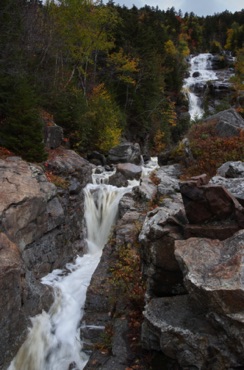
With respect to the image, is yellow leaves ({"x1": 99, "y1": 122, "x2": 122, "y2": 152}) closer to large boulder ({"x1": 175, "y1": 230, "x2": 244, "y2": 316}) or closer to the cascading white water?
the cascading white water

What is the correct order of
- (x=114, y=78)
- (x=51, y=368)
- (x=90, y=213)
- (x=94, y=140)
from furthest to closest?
(x=114, y=78)
(x=94, y=140)
(x=90, y=213)
(x=51, y=368)

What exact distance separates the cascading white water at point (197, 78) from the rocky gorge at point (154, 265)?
89.9ft

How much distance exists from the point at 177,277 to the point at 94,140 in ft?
→ 60.4

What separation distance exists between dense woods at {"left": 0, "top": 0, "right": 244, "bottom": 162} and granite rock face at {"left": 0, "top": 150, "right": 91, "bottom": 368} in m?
Result: 1.81

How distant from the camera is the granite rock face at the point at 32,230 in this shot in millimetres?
8047

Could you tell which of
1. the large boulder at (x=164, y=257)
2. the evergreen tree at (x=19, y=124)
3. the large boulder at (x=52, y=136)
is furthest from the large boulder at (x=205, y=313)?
the large boulder at (x=52, y=136)

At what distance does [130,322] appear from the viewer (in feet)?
24.7

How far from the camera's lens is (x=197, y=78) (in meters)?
51.1

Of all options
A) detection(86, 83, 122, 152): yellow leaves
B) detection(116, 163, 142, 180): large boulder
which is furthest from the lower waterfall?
detection(86, 83, 122, 152): yellow leaves

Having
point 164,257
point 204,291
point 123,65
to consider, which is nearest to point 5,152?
point 164,257

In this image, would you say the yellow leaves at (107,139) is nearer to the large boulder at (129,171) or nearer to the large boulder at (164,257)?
the large boulder at (129,171)

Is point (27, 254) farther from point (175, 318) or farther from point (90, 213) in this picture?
point (175, 318)

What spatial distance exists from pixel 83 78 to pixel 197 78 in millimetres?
27194

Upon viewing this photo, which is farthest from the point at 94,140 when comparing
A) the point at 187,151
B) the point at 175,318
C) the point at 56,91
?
the point at 175,318
